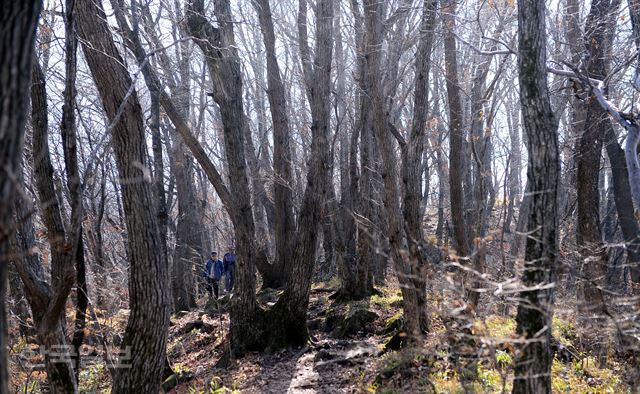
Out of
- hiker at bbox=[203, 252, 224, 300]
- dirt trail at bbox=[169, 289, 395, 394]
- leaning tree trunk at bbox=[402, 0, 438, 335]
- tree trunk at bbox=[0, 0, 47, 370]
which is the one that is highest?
leaning tree trunk at bbox=[402, 0, 438, 335]

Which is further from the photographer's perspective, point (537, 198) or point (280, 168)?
point (280, 168)

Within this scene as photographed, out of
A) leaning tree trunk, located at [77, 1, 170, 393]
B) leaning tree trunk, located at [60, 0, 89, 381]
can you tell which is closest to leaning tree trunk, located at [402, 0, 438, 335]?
leaning tree trunk, located at [77, 1, 170, 393]

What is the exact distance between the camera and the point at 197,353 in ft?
38.6

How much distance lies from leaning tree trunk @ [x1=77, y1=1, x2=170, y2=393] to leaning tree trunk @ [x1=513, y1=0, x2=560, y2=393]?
11.8 feet

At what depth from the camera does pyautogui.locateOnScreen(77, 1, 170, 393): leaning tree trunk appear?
5.89 metres

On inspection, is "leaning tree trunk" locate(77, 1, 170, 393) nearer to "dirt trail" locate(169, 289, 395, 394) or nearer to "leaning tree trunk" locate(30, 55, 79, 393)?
"leaning tree trunk" locate(30, 55, 79, 393)

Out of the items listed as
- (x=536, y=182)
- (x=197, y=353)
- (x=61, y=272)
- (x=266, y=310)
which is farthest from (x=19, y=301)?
(x=536, y=182)

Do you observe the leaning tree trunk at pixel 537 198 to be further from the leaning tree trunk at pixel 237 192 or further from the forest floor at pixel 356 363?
the leaning tree trunk at pixel 237 192

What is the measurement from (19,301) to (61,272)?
24.0ft

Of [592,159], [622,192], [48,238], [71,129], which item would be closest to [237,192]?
[48,238]

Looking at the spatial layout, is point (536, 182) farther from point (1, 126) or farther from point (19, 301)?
point (19, 301)

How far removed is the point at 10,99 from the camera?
2066mm

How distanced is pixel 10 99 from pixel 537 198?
462 cm

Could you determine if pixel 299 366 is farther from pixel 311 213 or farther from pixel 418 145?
pixel 418 145
